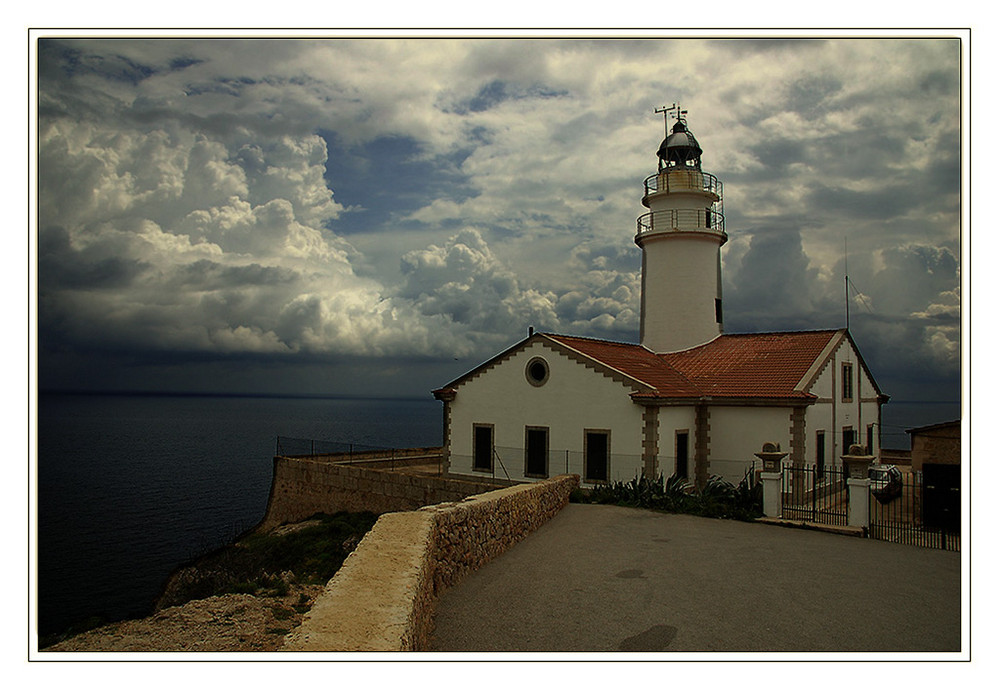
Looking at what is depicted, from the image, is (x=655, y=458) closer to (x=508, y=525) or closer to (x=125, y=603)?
(x=508, y=525)

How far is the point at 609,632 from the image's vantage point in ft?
21.6

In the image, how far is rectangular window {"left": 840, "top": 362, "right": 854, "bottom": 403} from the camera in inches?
770

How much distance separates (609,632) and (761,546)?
533cm

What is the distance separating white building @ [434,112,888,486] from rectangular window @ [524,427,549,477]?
3cm

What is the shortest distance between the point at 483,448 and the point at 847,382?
10513 mm

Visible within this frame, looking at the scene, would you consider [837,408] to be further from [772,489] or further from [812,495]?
[772,489]

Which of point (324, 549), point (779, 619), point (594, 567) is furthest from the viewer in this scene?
point (324, 549)

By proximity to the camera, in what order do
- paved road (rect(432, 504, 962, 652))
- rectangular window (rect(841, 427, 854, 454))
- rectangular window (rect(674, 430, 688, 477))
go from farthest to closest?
rectangular window (rect(841, 427, 854, 454)) → rectangular window (rect(674, 430, 688, 477)) → paved road (rect(432, 504, 962, 652))

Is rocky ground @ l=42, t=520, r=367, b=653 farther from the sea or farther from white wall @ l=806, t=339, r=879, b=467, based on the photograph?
white wall @ l=806, t=339, r=879, b=467

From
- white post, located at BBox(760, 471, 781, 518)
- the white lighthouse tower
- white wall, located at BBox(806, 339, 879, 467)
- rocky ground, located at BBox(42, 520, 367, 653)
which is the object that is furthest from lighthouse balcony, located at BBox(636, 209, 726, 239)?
rocky ground, located at BBox(42, 520, 367, 653)

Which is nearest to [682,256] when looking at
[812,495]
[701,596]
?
[812,495]

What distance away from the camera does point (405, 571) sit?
619cm
